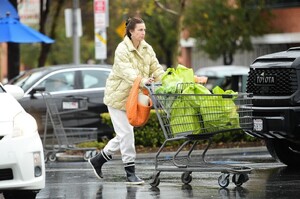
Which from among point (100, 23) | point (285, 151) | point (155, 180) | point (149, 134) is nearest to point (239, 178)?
point (155, 180)

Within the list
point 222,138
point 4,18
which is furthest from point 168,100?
point 4,18

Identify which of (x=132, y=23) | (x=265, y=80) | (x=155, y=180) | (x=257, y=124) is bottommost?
(x=155, y=180)

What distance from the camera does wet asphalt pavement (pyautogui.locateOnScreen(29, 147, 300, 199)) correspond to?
1027 centimetres

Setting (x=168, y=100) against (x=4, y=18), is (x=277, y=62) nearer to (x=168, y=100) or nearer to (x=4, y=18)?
(x=168, y=100)

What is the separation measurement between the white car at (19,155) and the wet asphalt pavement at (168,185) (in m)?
1.16

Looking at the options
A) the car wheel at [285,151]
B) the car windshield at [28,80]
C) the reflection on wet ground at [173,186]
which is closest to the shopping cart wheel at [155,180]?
the reflection on wet ground at [173,186]

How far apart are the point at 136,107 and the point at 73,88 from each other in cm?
743

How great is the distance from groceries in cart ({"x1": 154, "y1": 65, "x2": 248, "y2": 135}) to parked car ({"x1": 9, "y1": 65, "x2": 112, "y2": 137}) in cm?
693

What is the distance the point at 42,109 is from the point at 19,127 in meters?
8.08

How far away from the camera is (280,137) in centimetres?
1168

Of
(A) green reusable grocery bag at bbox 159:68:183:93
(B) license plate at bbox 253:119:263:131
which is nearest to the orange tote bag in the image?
(A) green reusable grocery bag at bbox 159:68:183:93

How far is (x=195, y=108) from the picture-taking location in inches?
416

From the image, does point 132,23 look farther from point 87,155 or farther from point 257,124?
point 87,155

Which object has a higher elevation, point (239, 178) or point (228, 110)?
point (228, 110)
